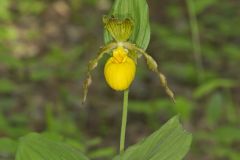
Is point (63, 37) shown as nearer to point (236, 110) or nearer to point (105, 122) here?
point (105, 122)

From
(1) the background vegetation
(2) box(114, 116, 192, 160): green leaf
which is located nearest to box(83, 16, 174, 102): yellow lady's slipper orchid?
(2) box(114, 116, 192, 160): green leaf

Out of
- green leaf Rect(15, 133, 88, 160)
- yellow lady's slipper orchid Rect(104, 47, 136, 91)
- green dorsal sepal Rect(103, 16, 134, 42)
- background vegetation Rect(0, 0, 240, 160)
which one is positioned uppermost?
green dorsal sepal Rect(103, 16, 134, 42)

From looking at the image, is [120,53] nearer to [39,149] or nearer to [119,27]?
[119,27]

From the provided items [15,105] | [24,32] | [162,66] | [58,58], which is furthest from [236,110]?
[24,32]

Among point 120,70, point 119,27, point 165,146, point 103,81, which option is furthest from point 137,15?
point 103,81

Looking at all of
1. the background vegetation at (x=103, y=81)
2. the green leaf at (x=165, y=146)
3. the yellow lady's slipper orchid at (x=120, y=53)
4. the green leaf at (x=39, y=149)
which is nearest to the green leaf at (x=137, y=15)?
the yellow lady's slipper orchid at (x=120, y=53)

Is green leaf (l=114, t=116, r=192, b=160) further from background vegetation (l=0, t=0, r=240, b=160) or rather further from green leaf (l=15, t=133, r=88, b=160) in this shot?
background vegetation (l=0, t=0, r=240, b=160)
